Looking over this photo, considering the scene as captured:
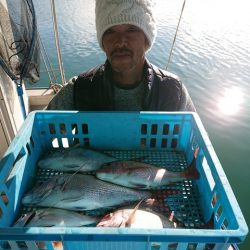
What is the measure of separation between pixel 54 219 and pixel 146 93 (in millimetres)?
1237

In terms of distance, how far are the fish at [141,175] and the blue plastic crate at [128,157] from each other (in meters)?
0.09

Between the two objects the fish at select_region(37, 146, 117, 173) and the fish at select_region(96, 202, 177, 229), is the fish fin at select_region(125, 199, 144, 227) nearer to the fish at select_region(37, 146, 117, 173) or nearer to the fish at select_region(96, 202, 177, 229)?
the fish at select_region(96, 202, 177, 229)

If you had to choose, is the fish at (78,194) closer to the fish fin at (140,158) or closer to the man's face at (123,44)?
the fish fin at (140,158)

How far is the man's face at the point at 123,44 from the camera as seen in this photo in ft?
6.66

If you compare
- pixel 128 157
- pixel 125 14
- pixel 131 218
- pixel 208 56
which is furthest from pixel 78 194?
pixel 208 56

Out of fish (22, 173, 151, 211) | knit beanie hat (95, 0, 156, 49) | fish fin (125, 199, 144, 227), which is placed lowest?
fish (22, 173, 151, 211)

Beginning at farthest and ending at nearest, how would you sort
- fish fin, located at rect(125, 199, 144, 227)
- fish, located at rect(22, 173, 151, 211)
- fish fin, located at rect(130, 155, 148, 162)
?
1. fish fin, located at rect(130, 155, 148, 162)
2. fish, located at rect(22, 173, 151, 211)
3. fish fin, located at rect(125, 199, 144, 227)

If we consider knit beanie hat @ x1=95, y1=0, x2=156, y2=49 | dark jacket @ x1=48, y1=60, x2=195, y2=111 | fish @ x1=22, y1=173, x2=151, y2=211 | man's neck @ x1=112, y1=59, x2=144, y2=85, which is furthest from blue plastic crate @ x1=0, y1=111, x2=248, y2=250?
knit beanie hat @ x1=95, y1=0, x2=156, y2=49

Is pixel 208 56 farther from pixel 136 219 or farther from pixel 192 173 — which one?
pixel 136 219

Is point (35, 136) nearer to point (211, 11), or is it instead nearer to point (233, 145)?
point (233, 145)

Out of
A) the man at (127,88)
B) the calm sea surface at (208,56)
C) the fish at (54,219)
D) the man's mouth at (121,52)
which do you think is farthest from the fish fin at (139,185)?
the calm sea surface at (208,56)

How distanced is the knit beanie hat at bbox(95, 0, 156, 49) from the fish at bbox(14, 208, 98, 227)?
1279 millimetres

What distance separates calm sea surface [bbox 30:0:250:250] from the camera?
564cm

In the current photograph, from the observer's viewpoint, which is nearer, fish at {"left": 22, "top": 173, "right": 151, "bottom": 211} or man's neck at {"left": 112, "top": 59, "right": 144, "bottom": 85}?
fish at {"left": 22, "top": 173, "right": 151, "bottom": 211}
